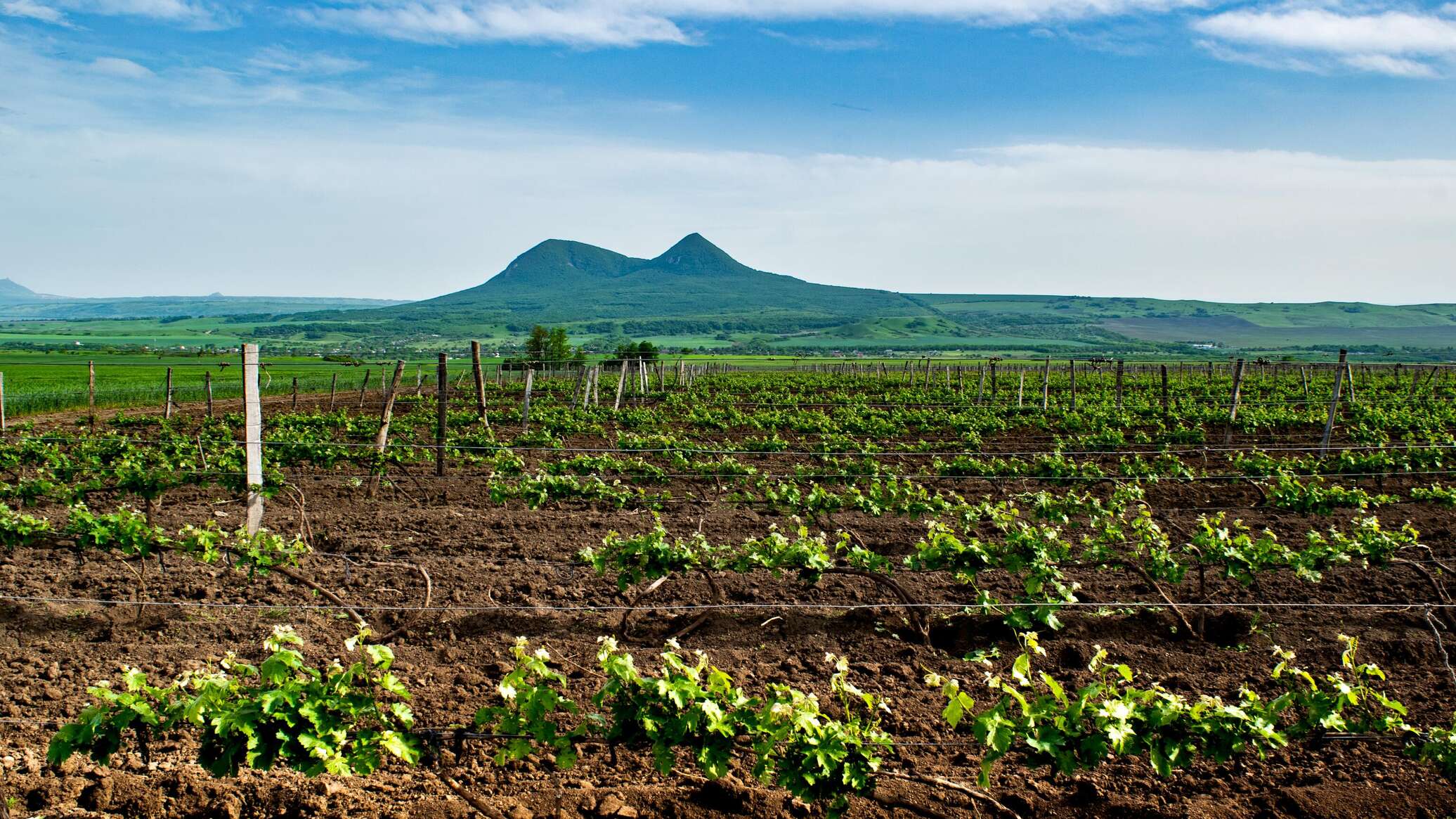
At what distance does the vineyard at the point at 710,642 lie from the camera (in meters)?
3.97

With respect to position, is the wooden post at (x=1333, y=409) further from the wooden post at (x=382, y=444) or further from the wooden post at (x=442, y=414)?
the wooden post at (x=382, y=444)

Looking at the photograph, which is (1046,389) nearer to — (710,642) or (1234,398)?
(1234,398)

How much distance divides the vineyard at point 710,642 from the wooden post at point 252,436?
0.13 meters

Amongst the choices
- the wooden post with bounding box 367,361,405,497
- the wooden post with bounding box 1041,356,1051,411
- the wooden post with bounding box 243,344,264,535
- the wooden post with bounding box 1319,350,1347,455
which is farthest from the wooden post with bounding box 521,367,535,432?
the wooden post with bounding box 1319,350,1347,455

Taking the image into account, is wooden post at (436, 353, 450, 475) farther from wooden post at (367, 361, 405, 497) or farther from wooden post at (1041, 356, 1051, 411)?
wooden post at (1041, 356, 1051, 411)

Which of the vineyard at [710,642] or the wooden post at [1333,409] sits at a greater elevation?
the wooden post at [1333,409]

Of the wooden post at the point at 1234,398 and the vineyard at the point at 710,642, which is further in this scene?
the wooden post at the point at 1234,398

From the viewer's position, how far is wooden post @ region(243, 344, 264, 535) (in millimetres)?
8141

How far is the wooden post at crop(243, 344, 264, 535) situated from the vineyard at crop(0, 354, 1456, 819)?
0.13 metres

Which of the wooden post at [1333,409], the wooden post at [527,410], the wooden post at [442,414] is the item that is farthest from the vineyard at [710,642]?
the wooden post at [527,410]

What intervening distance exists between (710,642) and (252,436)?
4.75 m

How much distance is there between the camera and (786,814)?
14.0ft

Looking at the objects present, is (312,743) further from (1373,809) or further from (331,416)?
(331,416)

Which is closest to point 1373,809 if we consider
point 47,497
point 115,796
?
point 115,796
